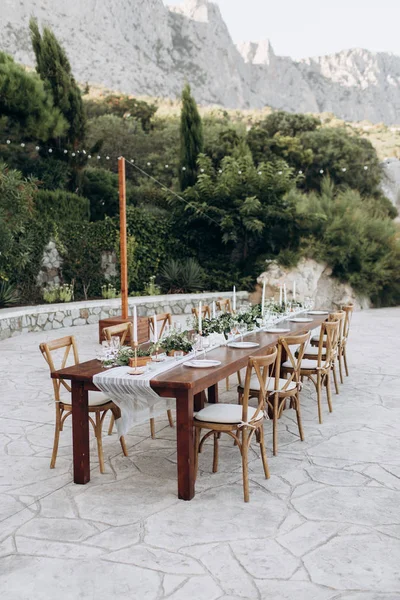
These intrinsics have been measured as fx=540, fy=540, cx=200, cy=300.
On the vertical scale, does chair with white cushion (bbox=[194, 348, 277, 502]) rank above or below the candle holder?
below

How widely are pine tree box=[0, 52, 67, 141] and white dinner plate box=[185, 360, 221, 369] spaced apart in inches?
451

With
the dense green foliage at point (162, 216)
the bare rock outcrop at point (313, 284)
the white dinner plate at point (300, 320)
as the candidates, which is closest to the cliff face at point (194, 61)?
the dense green foliage at point (162, 216)

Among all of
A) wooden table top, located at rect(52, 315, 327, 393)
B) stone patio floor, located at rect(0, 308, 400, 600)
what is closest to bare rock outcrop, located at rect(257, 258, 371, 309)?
stone patio floor, located at rect(0, 308, 400, 600)

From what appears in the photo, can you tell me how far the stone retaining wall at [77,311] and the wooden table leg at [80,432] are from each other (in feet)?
22.4

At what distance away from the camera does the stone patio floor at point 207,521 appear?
243 cm

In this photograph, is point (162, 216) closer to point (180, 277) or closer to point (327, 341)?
point (180, 277)

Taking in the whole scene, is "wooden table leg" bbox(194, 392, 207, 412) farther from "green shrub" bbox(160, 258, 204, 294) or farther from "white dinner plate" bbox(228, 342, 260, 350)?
"green shrub" bbox(160, 258, 204, 294)

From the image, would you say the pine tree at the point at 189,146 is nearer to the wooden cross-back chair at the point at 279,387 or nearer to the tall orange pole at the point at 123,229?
the tall orange pole at the point at 123,229

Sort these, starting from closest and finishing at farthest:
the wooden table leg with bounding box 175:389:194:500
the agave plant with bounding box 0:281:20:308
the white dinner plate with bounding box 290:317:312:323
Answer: the wooden table leg with bounding box 175:389:194:500
the white dinner plate with bounding box 290:317:312:323
the agave plant with bounding box 0:281:20:308

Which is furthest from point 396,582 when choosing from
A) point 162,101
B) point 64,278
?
point 162,101

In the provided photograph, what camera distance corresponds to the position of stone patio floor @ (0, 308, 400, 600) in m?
2.43

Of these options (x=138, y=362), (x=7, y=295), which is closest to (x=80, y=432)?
(x=138, y=362)

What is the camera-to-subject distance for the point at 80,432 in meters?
3.59

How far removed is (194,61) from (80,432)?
59875mm
